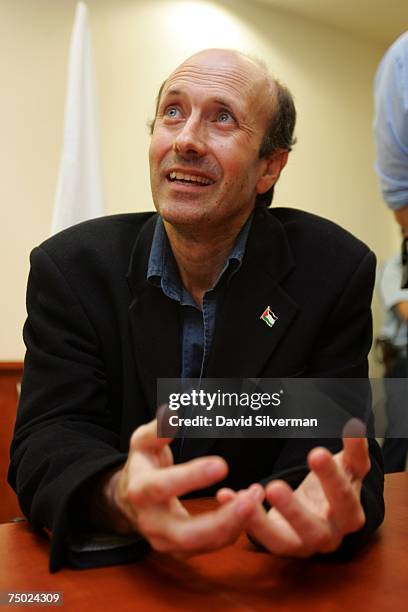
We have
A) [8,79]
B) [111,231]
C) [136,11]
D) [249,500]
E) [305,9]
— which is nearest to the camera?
[249,500]

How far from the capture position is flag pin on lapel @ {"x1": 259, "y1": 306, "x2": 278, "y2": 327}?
35.0 inches

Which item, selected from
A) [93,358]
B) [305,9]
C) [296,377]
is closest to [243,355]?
[296,377]

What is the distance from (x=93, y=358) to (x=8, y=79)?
6.73 ft

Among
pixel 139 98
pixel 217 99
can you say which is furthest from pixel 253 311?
pixel 139 98

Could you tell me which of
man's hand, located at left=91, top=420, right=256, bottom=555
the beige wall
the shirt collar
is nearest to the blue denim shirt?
the shirt collar

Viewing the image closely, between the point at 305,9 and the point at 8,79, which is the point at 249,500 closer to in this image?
the point at 8,79

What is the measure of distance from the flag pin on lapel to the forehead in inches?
12.8

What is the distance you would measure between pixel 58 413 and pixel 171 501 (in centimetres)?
31

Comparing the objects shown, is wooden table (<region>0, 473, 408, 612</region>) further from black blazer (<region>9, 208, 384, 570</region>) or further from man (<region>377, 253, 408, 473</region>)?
man (<region>377, 253, 408, 473</region>)

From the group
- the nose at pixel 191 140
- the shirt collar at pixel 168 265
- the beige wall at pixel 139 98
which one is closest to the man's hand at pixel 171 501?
the shirt collar at pixel 168 265

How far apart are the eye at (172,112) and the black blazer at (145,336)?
0.17 metres

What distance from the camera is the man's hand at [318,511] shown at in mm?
515

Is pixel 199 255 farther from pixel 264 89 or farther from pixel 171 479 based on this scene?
pixel 171 479

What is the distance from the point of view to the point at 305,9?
3207mm
